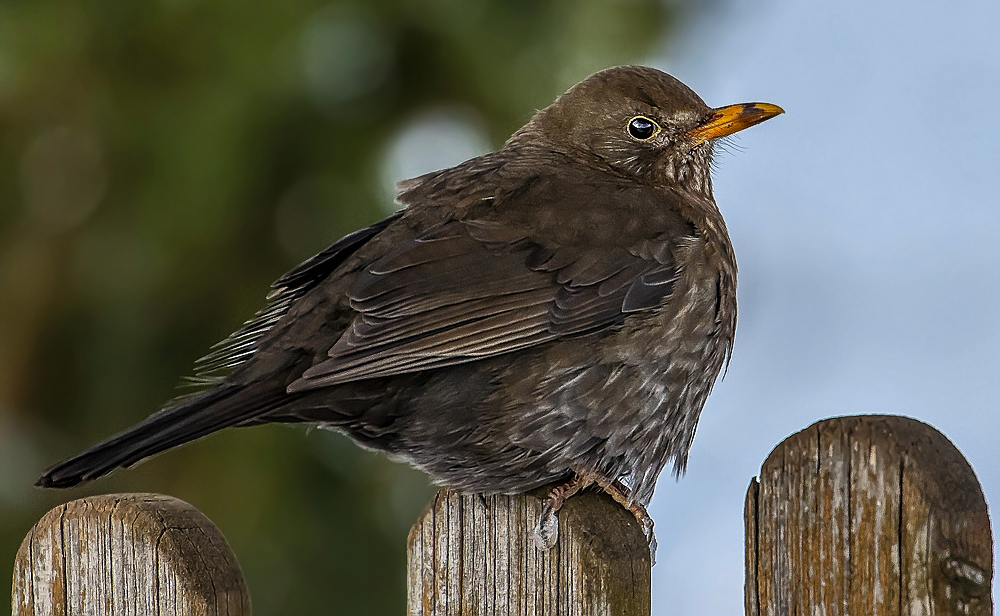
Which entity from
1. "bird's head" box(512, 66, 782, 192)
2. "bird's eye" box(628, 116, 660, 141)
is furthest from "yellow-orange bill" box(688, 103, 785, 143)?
"bird's eye" box(628, 116, 660, 141)

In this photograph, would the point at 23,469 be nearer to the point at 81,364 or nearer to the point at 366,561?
the point at 81,364

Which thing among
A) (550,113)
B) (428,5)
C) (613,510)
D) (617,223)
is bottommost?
(613,510)

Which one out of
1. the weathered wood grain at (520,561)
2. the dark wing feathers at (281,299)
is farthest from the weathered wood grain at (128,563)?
the dark wing feathers at (281,299)

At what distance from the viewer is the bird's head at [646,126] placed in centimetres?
349

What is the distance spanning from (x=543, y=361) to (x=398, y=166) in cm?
197

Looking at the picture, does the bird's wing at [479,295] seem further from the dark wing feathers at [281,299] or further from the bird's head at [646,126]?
the bird's head at [646,126]

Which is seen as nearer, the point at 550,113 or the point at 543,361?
the point at 543,361

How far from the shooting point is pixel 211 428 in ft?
7.93

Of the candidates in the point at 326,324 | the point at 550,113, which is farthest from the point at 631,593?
the point at 550,113

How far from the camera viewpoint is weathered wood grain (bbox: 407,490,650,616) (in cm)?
210

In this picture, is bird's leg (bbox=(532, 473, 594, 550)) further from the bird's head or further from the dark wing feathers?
the bird's head

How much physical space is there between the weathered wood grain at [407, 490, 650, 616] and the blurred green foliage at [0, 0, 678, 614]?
2.22 m

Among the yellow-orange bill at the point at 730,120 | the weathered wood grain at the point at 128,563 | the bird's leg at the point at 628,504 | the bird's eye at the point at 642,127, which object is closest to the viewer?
the weathered wood grain at the point at 128,563

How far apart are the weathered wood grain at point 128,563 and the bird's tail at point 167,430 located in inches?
3.8
